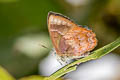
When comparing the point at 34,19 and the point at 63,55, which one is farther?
the point at 34,19

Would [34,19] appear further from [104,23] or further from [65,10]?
[104,23]

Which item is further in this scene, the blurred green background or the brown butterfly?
the blurred green background

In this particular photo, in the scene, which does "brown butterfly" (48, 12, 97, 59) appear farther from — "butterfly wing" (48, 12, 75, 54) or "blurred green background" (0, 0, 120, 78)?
"blurred green background" (0, 0, 120, 78)

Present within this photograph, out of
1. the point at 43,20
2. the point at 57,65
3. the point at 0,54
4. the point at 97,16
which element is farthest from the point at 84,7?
the point at 0,54

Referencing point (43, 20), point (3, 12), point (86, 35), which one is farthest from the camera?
point (43, 20)

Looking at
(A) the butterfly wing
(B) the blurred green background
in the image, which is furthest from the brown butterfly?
(B) the blurred green background

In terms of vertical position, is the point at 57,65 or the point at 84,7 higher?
the point at 84,7

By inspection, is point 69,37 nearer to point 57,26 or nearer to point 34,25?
point 57,26
